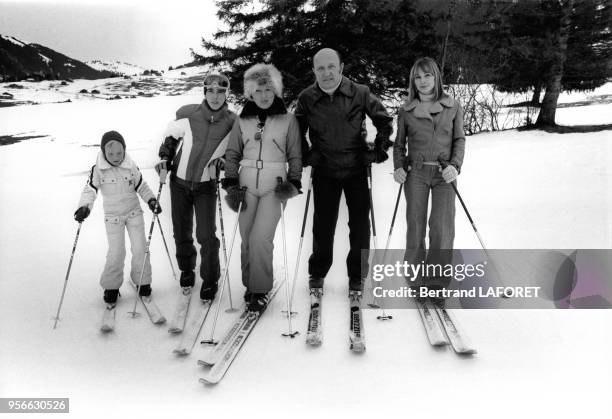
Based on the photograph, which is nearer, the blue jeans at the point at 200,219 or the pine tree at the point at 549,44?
the blue jeans at the point at 200,219

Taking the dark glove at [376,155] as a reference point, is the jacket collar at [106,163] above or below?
below

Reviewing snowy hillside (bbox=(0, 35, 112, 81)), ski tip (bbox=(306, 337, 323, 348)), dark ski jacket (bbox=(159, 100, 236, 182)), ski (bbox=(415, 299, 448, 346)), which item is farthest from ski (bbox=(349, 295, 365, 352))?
snowy hillside (bbox=(0, 35, 112, 81))

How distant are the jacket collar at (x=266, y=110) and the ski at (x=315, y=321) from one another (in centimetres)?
127

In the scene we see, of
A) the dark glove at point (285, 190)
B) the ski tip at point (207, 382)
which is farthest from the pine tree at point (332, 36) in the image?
the ski tip at point (207, 382)

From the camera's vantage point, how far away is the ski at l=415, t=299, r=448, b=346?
266 cm

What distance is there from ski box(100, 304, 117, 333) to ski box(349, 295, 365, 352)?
1509mm

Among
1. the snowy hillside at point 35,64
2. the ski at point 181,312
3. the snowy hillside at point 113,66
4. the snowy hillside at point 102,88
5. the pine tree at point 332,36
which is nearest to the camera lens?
the ski at point 181,312

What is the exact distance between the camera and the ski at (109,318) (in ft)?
9.65

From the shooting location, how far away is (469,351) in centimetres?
254

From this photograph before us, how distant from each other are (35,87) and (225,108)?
2809mm

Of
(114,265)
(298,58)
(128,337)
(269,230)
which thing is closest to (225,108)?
(269,230)

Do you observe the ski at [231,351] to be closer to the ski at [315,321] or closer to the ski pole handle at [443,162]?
the ski at [315,321]

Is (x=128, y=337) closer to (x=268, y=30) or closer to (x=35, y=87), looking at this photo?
(x=35, y=87)

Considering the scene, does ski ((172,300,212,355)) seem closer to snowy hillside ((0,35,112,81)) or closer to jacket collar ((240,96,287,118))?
jacket collar ((240,96,287,118))
